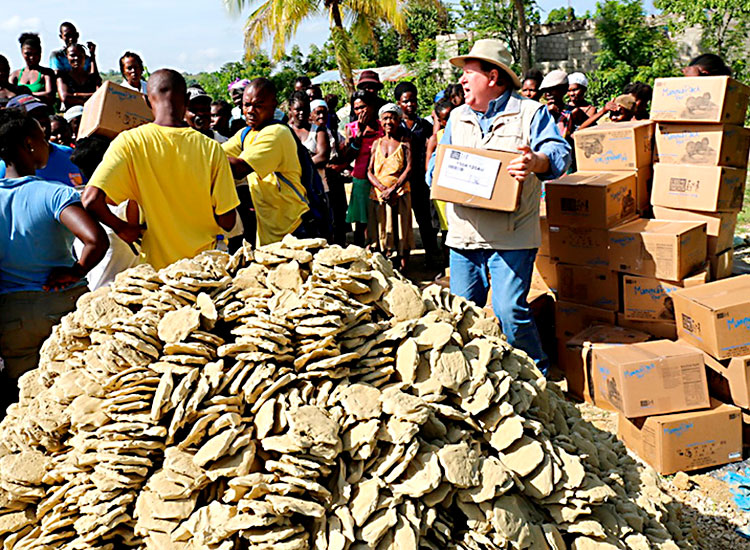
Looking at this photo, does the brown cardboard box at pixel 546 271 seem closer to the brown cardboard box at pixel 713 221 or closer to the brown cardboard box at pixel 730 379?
the brown cardboard box at pixel 713 221

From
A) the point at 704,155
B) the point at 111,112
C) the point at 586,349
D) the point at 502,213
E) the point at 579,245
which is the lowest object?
the point at 586,349

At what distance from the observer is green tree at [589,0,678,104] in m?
16.5

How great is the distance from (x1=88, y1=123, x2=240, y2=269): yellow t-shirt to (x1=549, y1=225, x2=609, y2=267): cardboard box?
2268mm

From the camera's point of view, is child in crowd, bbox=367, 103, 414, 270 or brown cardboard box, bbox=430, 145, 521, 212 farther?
child in crowd, bbox=367, 103, 414, 270

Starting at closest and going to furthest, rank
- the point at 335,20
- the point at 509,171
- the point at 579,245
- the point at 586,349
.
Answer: the point at 509,171
the point at 586,349
the point at 579,245
the point at 335,20

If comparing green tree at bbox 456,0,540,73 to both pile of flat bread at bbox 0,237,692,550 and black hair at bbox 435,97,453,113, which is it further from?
pile of flat bread at bbox 0,237,692,550

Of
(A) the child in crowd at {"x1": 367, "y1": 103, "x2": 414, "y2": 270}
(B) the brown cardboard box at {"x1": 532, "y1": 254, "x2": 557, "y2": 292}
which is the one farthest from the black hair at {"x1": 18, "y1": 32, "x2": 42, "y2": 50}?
(B) the brown cardboard box at {"x1": 532, "y1": 254, "x2": 557, "y2": 292}

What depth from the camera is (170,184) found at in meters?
2.83

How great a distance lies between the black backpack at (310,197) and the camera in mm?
3590

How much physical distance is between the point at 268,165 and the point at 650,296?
7.94 feet

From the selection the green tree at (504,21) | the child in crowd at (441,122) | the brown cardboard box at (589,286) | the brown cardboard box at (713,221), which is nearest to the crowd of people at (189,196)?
the brown cardboard box at (589,286)

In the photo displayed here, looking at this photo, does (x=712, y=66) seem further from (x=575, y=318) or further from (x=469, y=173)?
(x=469, y=173)

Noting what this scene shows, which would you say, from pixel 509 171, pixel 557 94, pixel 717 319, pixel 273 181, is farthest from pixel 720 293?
pixel 557 94

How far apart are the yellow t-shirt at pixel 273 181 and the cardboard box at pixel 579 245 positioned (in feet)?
5.68
